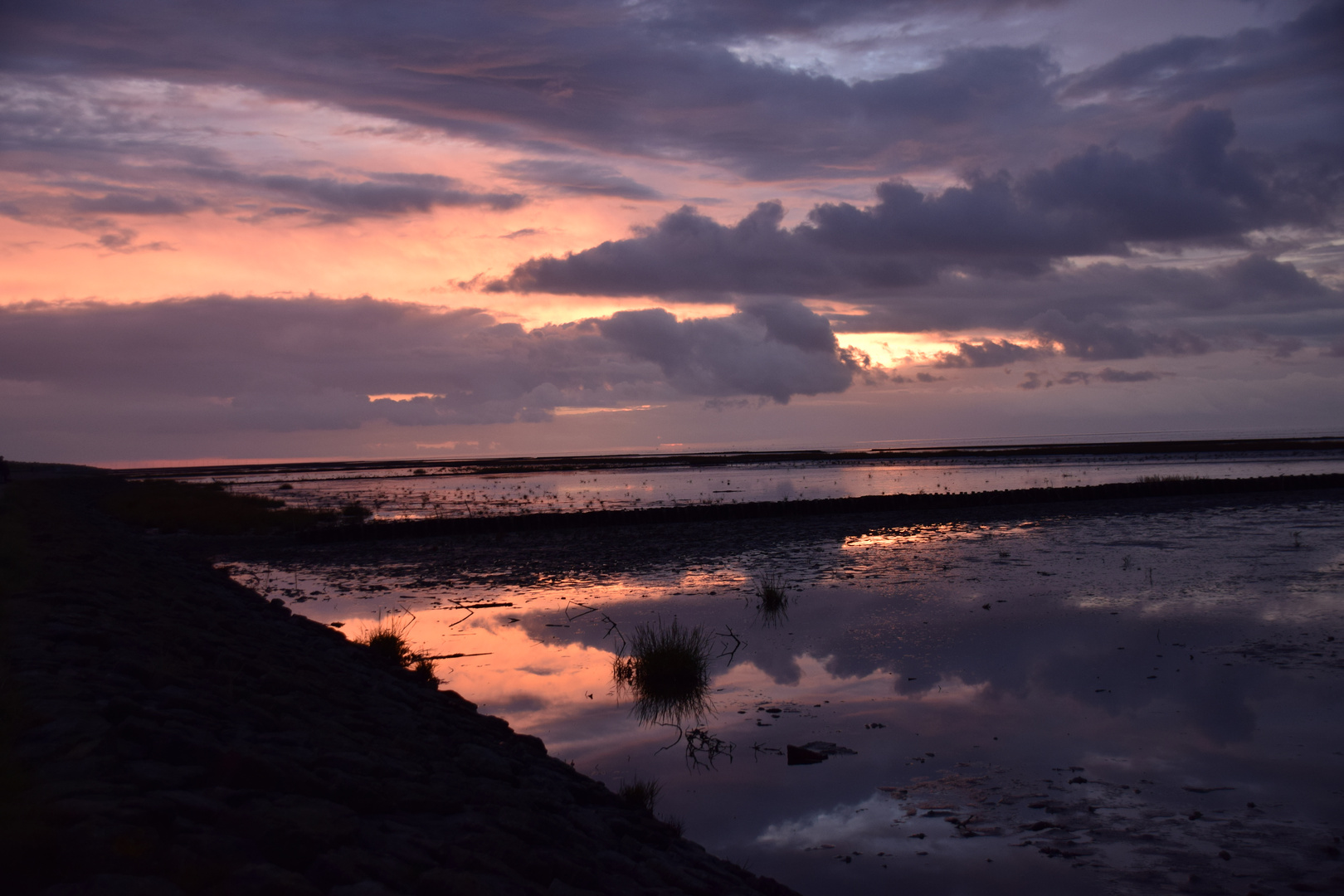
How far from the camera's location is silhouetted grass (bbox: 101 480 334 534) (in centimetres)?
3272

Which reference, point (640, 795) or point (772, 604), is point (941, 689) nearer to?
point (640, 795)

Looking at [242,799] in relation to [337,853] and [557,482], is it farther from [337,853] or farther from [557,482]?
[557,482]

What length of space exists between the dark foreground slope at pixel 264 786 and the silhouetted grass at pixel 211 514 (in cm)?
2576

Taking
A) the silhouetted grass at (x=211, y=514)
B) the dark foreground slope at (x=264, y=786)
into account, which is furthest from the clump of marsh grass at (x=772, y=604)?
the silhouetted grass at (x=211, y=514)

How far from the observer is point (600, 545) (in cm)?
2586

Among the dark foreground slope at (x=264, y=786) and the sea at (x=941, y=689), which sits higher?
the dark foreground slope at (x=264, y=786)

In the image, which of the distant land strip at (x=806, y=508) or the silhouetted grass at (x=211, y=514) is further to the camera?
the silhouetted grass at (x=211, y=514)

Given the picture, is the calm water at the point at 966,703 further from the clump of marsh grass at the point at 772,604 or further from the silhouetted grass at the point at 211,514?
the silhouetted grass at the point at 211,514

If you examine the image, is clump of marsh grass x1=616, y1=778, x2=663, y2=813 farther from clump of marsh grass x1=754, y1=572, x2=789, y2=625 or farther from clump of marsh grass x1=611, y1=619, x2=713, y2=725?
clump of marsh grass x1=754, y1=572, x2=789, y2=625

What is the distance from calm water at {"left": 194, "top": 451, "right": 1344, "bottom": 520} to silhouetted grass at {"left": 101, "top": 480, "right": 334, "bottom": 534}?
3693mm

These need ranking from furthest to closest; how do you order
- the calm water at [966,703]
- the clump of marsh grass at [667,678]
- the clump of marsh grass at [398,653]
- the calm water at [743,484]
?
the calm water at [743,484], the clump of marsh grass at [398,653], the clump of marsh grass at [667,678], the calm water at [966,703]

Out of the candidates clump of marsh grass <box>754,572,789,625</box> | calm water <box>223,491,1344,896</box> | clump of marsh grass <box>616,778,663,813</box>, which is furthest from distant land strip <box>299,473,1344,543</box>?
clump of marsh grass <box>616,778,663,813</box>

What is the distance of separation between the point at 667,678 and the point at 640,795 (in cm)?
376

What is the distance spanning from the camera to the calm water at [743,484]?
4394 cm
